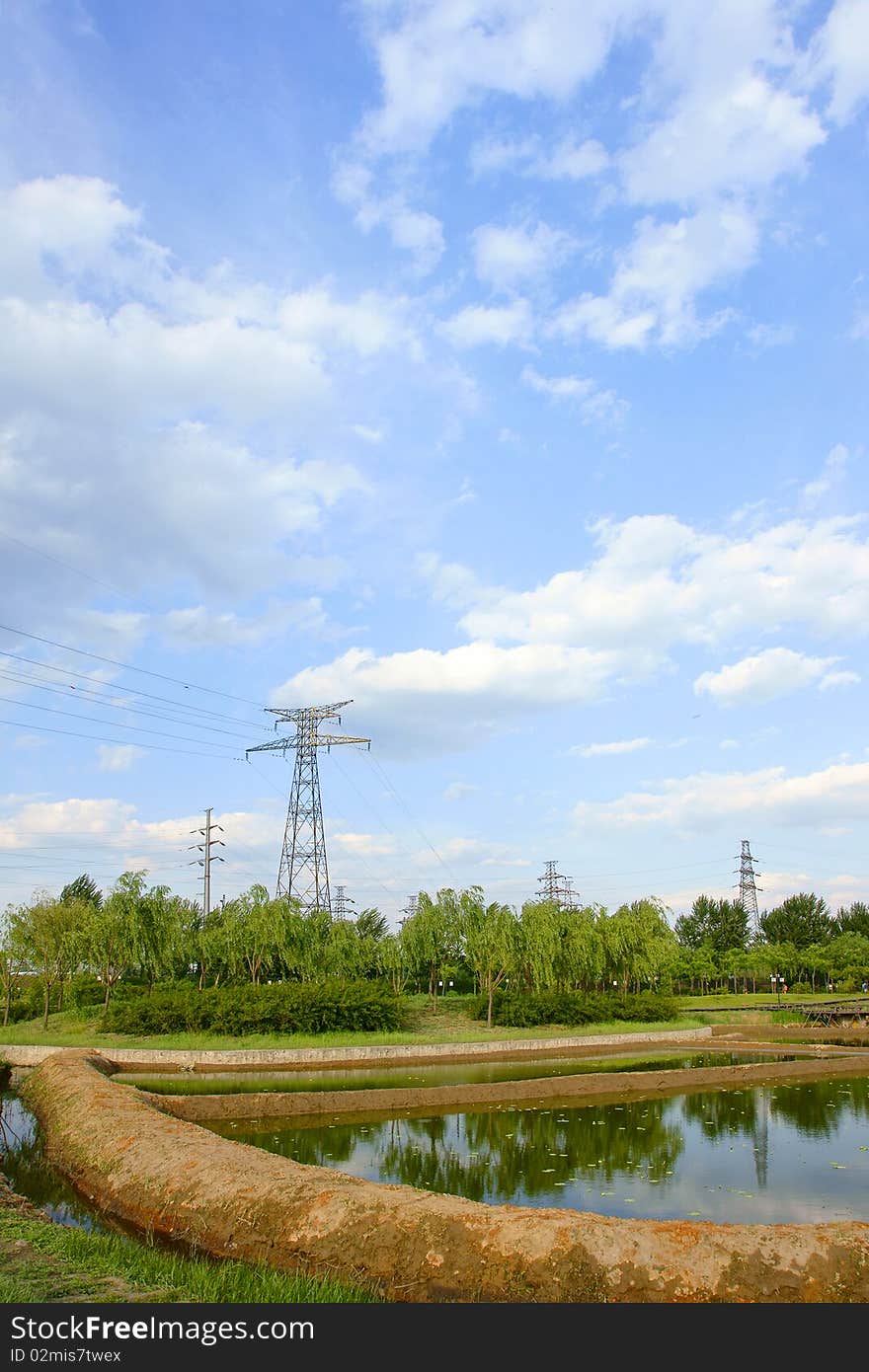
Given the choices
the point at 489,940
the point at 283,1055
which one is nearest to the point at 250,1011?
the point at 283,1055

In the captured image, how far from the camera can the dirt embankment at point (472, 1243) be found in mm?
8594

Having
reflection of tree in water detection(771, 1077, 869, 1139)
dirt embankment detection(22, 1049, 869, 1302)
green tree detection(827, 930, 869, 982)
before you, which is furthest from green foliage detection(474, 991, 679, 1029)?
green tree detection(827, 930, 869, 982)

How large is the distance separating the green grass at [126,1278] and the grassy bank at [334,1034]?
2998 cm

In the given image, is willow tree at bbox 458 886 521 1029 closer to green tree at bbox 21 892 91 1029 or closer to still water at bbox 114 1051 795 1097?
still water at bbox 114 1051 795 1097

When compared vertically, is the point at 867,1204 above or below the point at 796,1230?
below

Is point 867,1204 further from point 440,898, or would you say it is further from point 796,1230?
point 440,898

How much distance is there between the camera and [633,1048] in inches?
1652

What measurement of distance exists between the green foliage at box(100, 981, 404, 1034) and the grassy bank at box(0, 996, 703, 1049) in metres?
0.59

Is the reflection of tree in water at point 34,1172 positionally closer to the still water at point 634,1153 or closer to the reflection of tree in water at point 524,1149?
the still water at point 634,1153

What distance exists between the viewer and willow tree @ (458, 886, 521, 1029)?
170 feet

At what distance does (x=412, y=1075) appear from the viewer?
109 feet

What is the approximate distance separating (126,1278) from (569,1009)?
45.0 m
